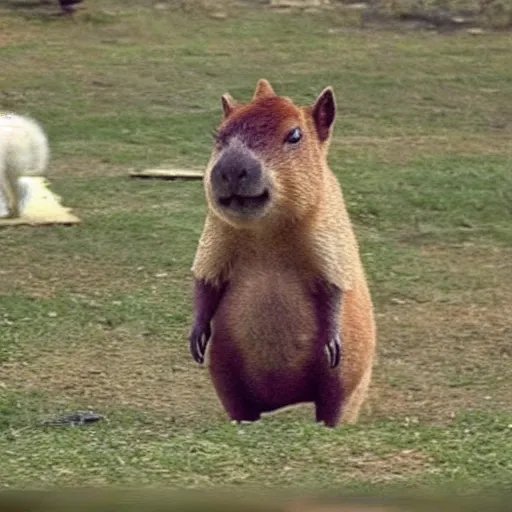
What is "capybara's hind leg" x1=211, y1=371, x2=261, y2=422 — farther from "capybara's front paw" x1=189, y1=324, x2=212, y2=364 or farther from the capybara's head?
the capybara's head

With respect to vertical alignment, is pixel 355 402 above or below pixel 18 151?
above

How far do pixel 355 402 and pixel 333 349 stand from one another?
0.32 meters

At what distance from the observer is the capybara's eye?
204 inches

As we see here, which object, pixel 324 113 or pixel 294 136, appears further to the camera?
pixel 324 113

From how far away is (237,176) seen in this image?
16.4 ft

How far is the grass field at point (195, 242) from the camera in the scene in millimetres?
4820

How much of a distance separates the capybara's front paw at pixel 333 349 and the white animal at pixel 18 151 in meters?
3.60

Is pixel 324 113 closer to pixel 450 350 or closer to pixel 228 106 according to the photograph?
pixel 228 106

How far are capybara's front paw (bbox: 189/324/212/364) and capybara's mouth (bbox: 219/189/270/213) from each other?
0.54m

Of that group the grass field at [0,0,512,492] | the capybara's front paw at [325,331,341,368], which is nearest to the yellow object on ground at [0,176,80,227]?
the grass field at [0,0,512,492]

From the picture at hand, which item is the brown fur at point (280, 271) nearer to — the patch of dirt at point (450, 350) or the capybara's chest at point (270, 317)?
the capybara's chest at point (270, 317)

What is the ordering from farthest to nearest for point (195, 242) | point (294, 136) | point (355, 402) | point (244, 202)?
point (195, 242)
point (355, 402)
point (294, 136)
point (244, 202)

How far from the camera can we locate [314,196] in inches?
204

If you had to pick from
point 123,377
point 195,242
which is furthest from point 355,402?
point 195,242
